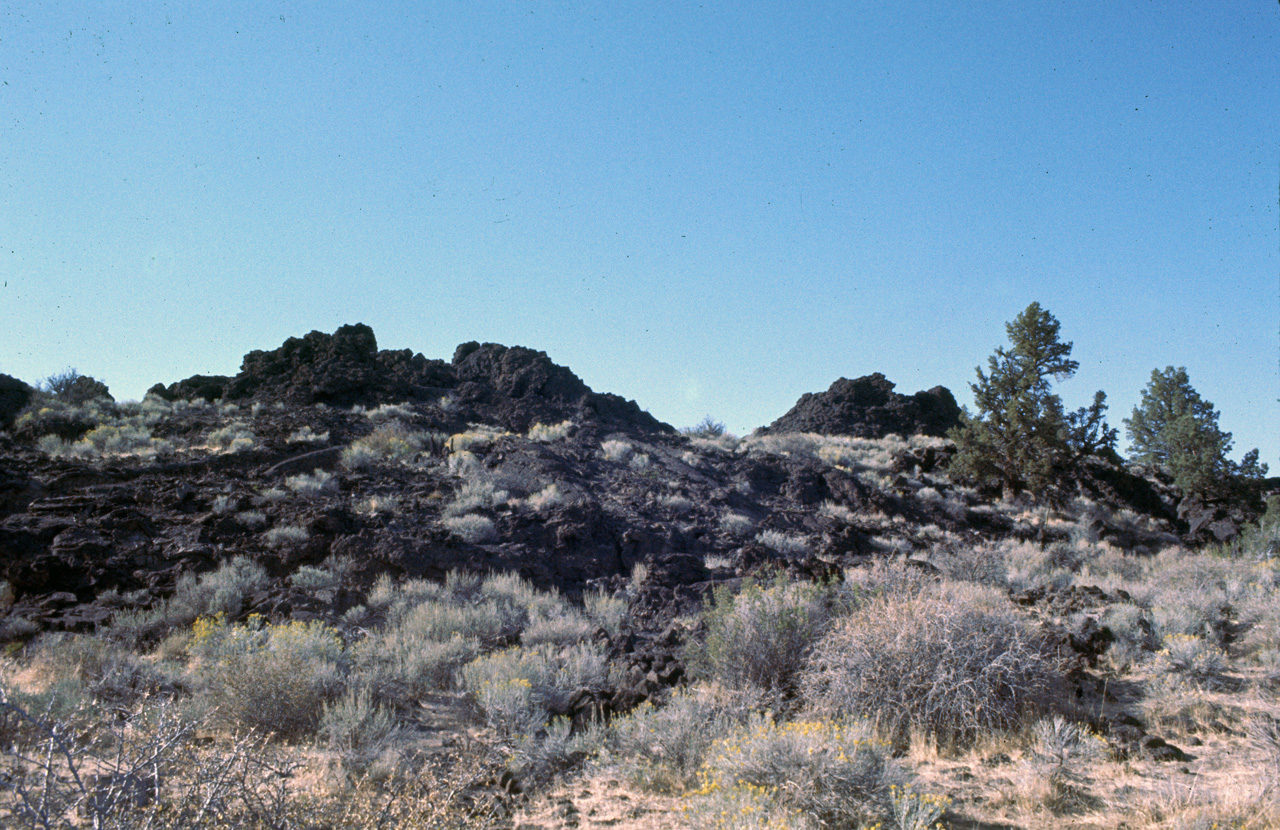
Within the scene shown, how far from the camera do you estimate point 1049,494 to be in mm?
22344

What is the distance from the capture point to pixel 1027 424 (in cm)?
2316

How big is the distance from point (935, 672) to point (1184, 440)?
24.7 meters

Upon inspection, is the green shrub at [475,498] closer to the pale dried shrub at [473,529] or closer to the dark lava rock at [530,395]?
the pale dried shrub at [473,529]

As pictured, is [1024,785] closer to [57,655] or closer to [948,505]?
[57,655]

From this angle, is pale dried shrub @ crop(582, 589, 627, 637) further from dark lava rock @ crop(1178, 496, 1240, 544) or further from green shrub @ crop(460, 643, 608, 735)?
dark lava rock @ crop(1178, 496, 1240, 544)

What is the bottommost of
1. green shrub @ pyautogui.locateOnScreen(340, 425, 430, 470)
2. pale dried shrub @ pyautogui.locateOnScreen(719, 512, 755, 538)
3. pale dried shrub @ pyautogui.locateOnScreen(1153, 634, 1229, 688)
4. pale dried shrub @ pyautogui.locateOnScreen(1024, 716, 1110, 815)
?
pale dried shrub @ pyautogui.locateOnScreen(1024, 716, 1110, 815)

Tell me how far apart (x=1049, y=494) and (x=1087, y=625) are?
16.0m

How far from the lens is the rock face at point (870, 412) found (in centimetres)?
3359

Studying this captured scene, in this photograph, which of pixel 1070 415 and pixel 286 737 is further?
pixel 1070 415

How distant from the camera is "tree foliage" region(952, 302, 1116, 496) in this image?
22.6 metres

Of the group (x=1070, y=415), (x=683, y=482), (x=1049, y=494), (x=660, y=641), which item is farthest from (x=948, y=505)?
(x=660, y=641)

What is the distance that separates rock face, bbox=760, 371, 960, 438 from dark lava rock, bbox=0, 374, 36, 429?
27.7 m

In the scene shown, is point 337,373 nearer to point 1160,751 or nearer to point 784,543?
point 784,543

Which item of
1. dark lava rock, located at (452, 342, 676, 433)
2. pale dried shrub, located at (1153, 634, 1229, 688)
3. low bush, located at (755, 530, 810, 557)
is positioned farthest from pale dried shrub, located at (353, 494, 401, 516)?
pale dried shrub, located at (1153, 634, 1229, 688)
